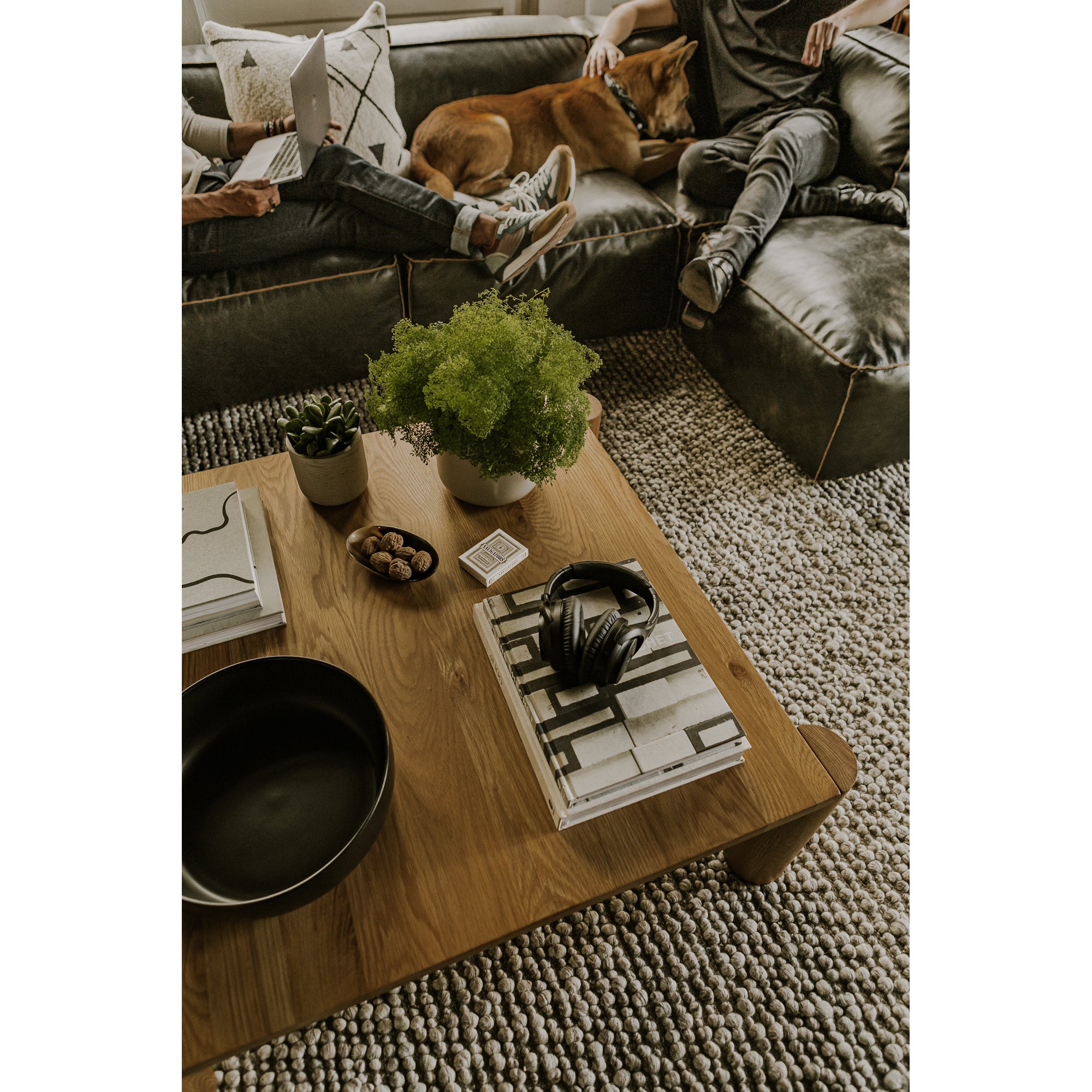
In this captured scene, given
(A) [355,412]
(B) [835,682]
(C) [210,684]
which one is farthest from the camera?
(B) [835,682]

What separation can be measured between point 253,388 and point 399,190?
63 centimetres

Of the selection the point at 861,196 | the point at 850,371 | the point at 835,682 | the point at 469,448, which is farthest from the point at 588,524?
the point at 861,196

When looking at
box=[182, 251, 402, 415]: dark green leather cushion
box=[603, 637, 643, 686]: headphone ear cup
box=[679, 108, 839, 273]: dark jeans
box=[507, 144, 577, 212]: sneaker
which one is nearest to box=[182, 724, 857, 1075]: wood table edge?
box=[603, 637, 643, 686]: headphone ear cup

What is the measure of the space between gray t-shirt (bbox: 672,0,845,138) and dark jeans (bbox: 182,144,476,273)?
1.02 m

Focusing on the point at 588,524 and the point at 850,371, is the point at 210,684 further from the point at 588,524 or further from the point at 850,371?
the point at 850,371

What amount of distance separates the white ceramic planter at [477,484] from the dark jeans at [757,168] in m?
1.08

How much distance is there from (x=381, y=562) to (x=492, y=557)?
0.52 feet

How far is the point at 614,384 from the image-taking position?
77.9 inches

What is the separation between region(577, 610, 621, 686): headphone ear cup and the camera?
2.52 ft

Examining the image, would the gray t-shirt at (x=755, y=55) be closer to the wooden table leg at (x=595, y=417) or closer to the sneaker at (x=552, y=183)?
the sneaker at (x=552, y=183)

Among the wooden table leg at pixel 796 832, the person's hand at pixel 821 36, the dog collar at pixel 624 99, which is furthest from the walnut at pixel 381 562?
the person's hand at pixel 821 36

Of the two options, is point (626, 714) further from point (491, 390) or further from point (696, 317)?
point (696, 317)

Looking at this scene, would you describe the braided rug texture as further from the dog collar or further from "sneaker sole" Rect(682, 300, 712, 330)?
the dog collar

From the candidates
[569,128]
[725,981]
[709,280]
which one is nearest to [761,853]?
[725,981]
